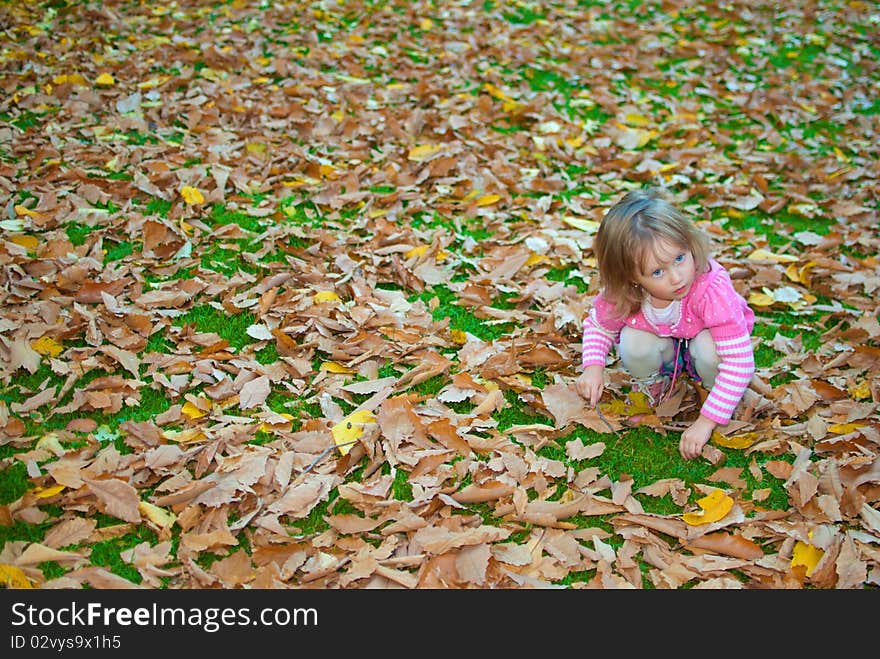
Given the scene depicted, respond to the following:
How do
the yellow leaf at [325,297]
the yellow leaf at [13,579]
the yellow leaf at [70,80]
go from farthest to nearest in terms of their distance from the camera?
the yellow leaf at [70,80] < the yellow leaf at [325,297] < the yellow leaf at [13,579]

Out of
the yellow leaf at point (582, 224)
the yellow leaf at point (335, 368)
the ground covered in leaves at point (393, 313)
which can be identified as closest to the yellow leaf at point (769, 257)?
the ground covered in leaves at point (393, 313)

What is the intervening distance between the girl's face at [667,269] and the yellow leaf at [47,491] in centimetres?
216

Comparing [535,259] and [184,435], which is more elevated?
[184,435]

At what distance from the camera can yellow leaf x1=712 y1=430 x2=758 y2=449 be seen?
10.9 ft

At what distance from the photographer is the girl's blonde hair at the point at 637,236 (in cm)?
305

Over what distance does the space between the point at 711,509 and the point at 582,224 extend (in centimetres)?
231

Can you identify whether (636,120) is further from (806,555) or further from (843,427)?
(806,555)

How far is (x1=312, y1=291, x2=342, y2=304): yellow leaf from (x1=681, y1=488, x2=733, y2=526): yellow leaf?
190cm

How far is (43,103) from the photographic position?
229 inches

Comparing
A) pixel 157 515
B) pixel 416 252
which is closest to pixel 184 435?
pixel 157 515

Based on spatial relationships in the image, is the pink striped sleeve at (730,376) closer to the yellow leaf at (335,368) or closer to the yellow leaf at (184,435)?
the yellow leaf at (335,368)

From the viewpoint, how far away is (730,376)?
10.5ft

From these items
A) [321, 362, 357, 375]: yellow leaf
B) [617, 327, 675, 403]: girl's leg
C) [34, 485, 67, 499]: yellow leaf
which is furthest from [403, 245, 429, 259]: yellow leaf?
[34, 485, 67, 499]: yellow leaf
